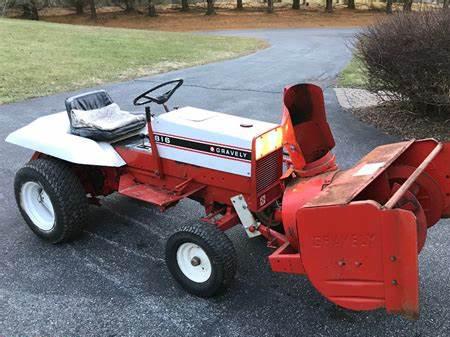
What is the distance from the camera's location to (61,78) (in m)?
11.4

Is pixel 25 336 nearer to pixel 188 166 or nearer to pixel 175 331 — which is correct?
pixel 175 331

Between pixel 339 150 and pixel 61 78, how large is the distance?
24.8ft

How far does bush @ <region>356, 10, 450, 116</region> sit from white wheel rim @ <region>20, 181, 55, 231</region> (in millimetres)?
5023

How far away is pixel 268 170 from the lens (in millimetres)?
3355

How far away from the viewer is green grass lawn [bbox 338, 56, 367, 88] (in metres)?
10.6

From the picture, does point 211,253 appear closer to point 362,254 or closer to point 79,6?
point 362,254

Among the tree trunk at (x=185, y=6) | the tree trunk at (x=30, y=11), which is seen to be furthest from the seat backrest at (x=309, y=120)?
the tree trunk at (x=185, y=6)

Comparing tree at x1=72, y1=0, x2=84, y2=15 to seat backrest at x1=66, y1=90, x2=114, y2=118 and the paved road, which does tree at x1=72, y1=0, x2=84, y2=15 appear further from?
seat backrest at x1=66, y1=90, x2=114, y2=118

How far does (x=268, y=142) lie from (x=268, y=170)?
22 centimetres

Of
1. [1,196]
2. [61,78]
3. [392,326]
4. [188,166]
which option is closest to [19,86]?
[61,78]

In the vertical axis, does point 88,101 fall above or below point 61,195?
above

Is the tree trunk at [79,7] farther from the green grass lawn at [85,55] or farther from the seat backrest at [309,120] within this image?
the seat backrest at [309,120]

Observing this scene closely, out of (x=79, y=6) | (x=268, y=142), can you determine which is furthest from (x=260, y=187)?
(x=79, y=6)

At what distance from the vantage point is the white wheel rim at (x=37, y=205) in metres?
4.04
